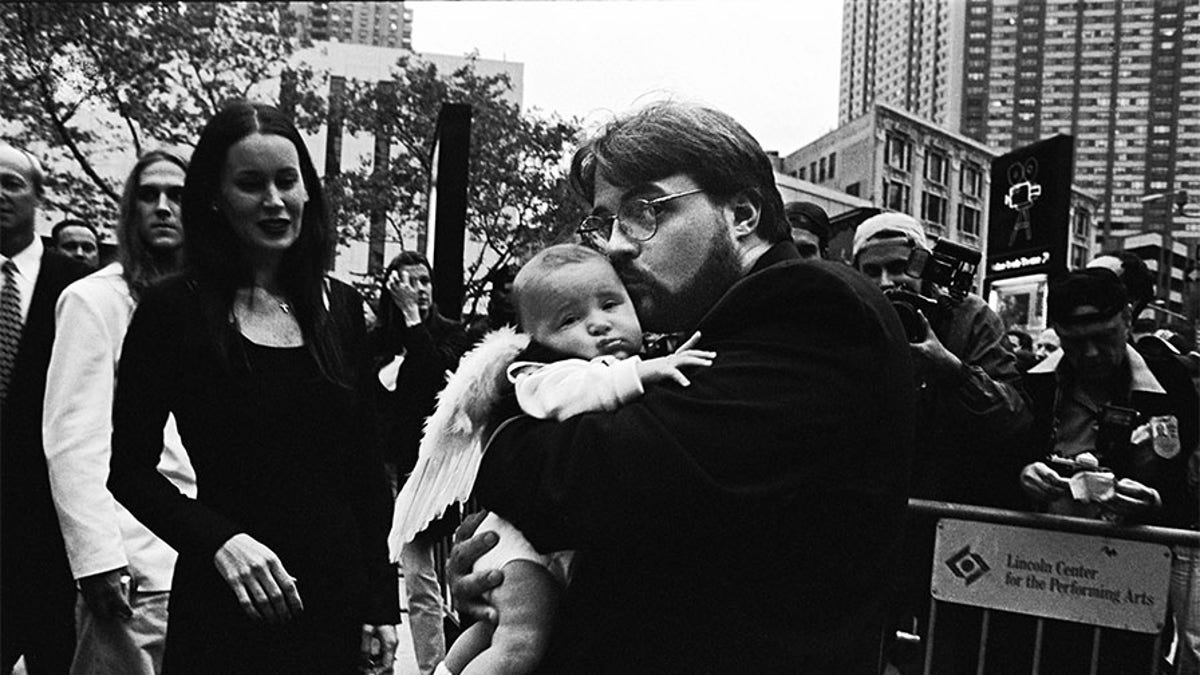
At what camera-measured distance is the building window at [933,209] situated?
213 ft

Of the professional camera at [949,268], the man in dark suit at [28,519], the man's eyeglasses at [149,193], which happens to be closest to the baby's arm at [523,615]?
the man's eyeglasses at [149,193]

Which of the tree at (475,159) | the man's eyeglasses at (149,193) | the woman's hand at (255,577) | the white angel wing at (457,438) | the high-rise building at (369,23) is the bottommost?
the woman's hand at (255,577)

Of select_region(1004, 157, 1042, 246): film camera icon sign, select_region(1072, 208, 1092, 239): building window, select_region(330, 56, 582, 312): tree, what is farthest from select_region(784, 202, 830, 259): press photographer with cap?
select_region(1072, 208, 1092, 239): building window

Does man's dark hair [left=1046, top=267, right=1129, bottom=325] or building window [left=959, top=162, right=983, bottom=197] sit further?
building window [left=959, top=162, right=983, bottom=197]

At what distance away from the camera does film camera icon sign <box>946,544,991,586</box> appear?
3875 mm

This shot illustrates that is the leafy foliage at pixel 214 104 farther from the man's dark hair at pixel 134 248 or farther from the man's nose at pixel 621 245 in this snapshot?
the man's nose at pixel 621 245

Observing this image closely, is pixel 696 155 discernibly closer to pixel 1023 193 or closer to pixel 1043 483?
pixel 1043 483

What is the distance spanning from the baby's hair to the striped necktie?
2.10 meters

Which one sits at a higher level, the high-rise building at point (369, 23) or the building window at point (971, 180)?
the high-rise building at point (369, 23)

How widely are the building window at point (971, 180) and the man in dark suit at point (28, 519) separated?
225 ft

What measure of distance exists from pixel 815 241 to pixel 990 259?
535 cm

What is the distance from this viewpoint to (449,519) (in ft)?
18.0

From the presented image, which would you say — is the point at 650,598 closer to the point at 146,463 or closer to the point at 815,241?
the point at 146,463

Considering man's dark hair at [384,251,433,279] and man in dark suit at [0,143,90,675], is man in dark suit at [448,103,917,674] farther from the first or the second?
man's dark hair at [384,251,433,279]
